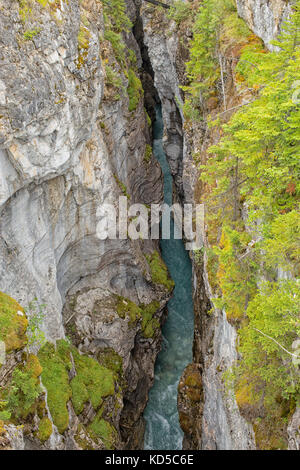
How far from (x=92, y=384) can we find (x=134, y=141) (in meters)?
16.3

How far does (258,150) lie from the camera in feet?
35.2

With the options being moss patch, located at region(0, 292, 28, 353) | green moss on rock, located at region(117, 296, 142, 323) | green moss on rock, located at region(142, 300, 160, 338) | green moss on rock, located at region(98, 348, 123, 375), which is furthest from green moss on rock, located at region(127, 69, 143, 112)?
moss patch, located at region(0, 292, 28, 353)

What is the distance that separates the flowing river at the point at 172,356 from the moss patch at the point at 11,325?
566 inches

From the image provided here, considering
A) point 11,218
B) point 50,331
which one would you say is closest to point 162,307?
point 50,331

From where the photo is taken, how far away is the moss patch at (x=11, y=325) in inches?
471

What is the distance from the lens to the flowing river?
22547mm

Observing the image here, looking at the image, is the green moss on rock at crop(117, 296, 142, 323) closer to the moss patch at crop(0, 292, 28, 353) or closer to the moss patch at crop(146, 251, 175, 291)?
the moss patch at crop(146, 251, 175, 291)

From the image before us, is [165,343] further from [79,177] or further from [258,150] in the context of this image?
[258,150]

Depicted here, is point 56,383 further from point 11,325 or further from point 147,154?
point 147,154

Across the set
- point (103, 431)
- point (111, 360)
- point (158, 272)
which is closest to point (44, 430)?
point (103, 431)

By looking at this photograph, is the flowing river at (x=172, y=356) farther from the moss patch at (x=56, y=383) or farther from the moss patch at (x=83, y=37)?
the moss patch at (x=83, y=37)

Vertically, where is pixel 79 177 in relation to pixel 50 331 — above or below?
above

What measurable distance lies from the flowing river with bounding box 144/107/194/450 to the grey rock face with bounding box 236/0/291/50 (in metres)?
16.7

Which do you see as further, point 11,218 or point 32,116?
point 11,218
